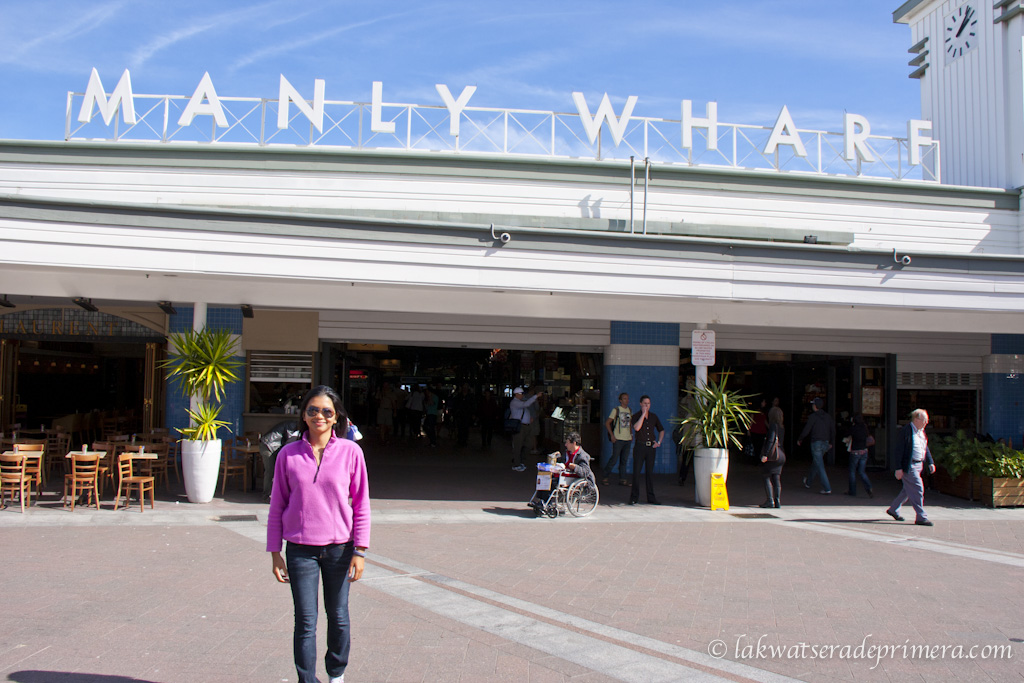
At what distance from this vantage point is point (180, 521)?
979 centimetres

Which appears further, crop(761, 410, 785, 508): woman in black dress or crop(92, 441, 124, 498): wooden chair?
crop(761, 410, 785, 508): woman in black dress

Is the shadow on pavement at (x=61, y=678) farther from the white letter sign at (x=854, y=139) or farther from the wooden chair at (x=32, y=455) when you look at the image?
the white letter sign at (x=854, y=139)

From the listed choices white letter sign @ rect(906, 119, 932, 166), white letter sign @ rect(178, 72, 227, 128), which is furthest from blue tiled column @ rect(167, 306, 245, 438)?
white letter sign @ rect(906, 119, 932, 166)

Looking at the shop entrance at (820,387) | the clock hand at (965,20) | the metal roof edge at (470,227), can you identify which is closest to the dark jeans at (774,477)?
the metal roof edge at (470,227)

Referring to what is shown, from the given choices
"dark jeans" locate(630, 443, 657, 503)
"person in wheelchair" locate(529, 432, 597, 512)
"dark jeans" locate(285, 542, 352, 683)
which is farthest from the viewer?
"dark jeans" locate(630, 443, 657, 503)

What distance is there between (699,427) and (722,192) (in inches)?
238

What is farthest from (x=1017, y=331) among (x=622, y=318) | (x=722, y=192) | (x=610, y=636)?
(x=610, y=636)

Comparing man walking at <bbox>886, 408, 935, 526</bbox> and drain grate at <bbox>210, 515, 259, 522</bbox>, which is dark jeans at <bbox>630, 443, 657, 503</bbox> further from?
drain grate at <bbox>210, 515, 259, 522</bbox>

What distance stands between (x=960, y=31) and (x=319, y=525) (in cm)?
2043

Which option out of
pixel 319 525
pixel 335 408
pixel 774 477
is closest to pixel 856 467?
pixel 774 477

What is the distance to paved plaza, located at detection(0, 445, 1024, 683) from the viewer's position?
4.93m

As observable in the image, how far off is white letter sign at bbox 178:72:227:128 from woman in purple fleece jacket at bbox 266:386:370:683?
1297 centimetres

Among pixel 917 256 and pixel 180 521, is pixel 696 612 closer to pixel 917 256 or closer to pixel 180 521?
pixel 180 521

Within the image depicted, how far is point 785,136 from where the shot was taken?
1653cm
